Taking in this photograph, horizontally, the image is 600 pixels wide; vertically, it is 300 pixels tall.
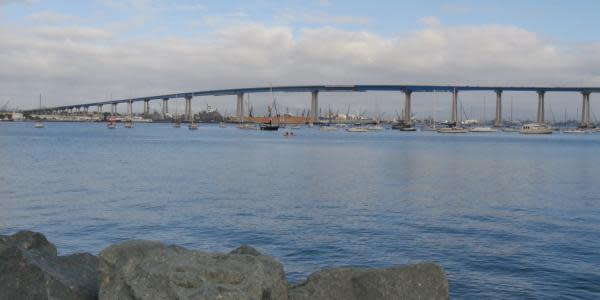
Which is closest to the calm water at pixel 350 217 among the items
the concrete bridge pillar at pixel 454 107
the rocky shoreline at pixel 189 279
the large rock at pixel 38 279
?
the rocky shoreline at pixel 189 279

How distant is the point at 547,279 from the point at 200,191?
1684cm

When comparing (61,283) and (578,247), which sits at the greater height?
(61,283)

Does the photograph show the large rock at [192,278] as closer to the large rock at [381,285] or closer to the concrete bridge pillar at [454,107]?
the large rock at [381,285]

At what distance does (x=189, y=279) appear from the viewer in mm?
6328

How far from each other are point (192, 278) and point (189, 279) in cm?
3

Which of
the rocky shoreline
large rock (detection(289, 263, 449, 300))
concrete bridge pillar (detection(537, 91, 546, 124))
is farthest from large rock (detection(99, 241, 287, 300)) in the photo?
concrete bridge pillar (detection(537, 91, 546, 124))

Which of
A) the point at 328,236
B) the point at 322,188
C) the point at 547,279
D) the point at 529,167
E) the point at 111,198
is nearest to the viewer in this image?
the point at 547,279

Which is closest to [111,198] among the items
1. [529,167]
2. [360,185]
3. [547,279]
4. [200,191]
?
[200,191]

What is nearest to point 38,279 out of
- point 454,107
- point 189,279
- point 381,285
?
point 189,279

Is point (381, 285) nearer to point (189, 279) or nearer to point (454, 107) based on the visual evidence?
point (189, 279)

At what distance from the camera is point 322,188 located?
28.1m

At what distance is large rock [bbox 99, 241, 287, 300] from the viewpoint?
20.5 feet

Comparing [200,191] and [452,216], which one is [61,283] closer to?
[452,216]

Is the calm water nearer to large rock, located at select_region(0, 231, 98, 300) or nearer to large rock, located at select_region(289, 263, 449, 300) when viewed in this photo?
large rock, located at select_region(289, 263, 449, 300)
